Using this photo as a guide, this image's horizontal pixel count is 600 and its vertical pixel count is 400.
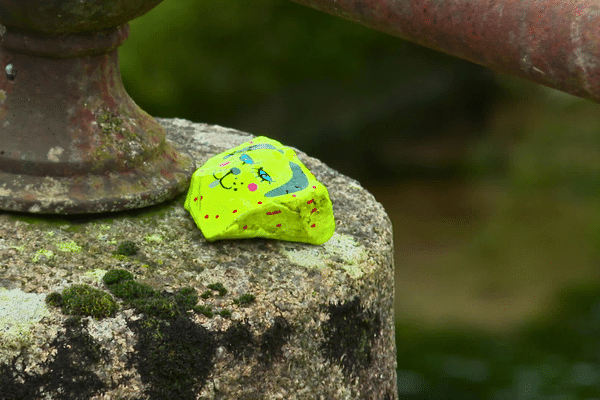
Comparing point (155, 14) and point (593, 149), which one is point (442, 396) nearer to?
point (155, 14)

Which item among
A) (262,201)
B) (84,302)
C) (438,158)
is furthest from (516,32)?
(438,158)

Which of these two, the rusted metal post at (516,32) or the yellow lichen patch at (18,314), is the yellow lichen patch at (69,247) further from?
the rusted metal post at (516,32)

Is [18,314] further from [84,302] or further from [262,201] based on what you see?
[262,201]

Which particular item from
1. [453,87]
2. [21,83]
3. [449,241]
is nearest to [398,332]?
[449,241]

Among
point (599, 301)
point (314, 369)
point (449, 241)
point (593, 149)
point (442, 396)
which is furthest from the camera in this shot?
point (593, 149)

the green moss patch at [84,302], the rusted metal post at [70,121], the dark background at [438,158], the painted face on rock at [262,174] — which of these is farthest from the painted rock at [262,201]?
the dark background at [438,158]
